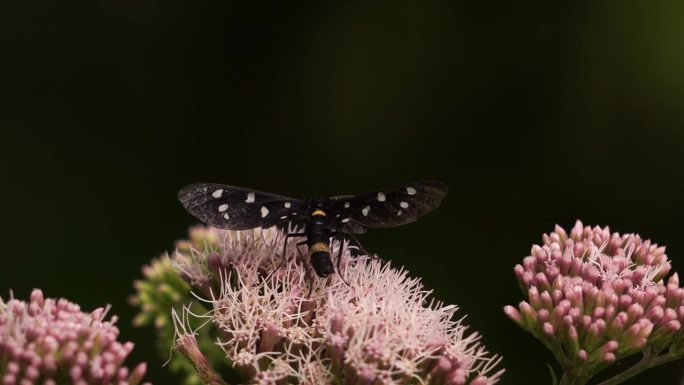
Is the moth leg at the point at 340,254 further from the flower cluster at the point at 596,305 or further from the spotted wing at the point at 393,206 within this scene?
the flower cluster at the point at 596,305

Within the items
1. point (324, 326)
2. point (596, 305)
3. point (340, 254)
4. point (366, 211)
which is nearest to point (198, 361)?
point (324, 326)

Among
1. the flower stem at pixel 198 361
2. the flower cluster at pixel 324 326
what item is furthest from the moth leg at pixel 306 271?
the flower stem at pixel 198 361

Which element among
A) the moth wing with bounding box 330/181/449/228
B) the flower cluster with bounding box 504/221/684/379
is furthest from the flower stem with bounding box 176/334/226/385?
the flower cluster with bounding box 504/221/684/379

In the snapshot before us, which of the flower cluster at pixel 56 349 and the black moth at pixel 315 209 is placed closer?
A: the flower cluster at pixel 56 349

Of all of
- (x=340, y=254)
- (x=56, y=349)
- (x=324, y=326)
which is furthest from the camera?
(x=340, y=254)

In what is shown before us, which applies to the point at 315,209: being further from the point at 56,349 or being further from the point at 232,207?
the point at 56,349

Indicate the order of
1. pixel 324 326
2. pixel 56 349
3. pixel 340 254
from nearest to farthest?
1. pixel 56 349
2. pixel 324 326
3. pixel 340 254

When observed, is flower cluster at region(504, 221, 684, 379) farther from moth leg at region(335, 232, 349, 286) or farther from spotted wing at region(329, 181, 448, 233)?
moth leg at region(335, 232, 349, 286)
